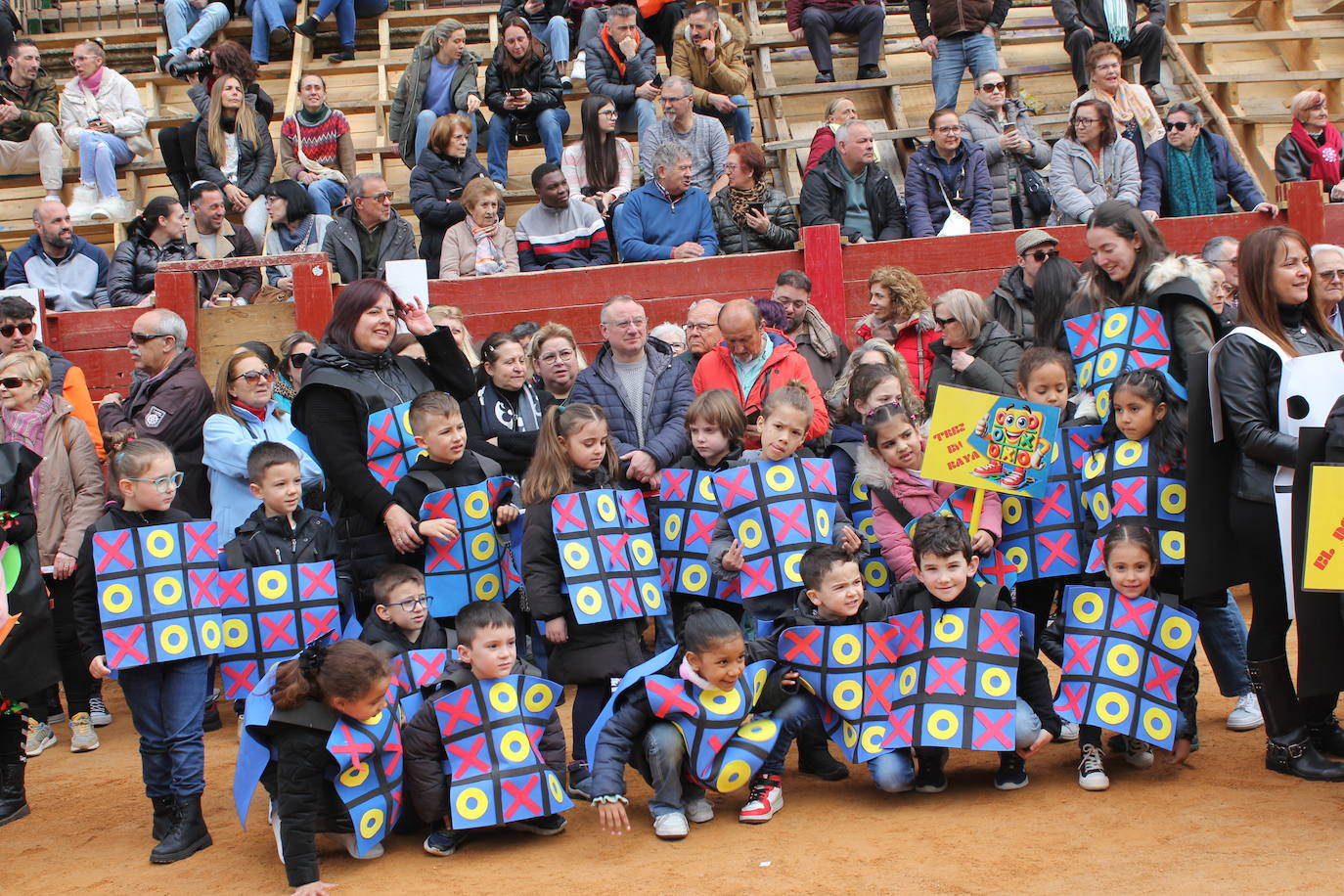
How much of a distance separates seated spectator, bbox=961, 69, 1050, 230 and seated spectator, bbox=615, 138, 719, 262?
83.9 inches

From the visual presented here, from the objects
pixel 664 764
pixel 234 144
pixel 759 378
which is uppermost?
pixel 234 144

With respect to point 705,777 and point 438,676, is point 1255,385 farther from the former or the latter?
point 438,676

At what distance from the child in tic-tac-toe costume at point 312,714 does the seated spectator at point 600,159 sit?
6.02 meters

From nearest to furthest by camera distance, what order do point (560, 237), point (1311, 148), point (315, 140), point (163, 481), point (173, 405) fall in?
point (163, 481) < point (173, 405) < point (560, 237) < point (1311, 148) < point (315, 140)

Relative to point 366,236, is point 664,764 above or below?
below

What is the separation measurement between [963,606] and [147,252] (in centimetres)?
691

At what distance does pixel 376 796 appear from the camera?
542 cm

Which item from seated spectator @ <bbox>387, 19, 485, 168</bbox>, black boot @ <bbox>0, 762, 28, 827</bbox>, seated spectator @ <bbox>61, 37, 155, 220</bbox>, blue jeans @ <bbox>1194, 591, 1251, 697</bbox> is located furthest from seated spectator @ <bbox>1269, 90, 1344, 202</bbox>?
seated spectator @ <bbox>61, 37, 155, 220</bbox>

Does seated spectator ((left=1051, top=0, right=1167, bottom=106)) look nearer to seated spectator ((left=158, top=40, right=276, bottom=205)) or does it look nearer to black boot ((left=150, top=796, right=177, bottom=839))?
seated spectator ((left=158, top=40, right=276, bottom=205))

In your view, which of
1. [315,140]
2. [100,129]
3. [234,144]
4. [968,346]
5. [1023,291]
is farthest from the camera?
[100,129]

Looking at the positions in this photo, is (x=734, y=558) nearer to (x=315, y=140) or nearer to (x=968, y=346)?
(x=968, y=346)

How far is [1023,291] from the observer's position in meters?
8.52

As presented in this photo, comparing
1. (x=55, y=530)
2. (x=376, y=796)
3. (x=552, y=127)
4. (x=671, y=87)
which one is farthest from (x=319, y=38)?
(x=376, y=796)

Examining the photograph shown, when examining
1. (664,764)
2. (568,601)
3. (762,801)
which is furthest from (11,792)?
(762,801)
